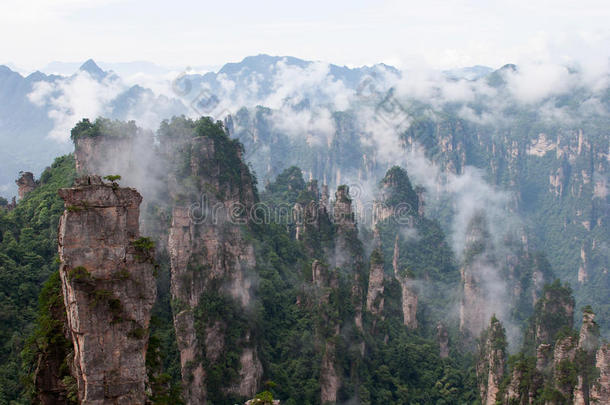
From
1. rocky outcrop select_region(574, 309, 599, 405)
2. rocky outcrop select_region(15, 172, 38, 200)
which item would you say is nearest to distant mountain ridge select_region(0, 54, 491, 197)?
rocky outcrop select_region(15, 172, 38, 200)

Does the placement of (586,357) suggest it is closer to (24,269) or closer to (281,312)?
(281,312)

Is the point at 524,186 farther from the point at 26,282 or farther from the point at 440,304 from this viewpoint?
the point at 26,282

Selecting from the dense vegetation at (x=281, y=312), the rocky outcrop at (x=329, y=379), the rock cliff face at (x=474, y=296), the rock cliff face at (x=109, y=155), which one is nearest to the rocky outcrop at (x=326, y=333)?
the rocky outcrop at (x=329, y=379)

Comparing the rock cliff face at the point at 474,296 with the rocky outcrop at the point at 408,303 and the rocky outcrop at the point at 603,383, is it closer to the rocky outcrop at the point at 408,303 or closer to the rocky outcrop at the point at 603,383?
the rocky outcrop at the point at 408,303

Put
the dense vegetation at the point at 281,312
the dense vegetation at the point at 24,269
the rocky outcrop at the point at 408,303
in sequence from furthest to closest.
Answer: the rocky outcrop at the point at 408,303
the dense vegetation at the point at 281,312
the dense vegetation at the point at 24,269

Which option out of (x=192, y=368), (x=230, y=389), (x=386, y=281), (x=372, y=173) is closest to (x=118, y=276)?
(x=192, y=368)

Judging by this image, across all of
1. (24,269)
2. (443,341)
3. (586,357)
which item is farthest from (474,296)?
(24,269)
